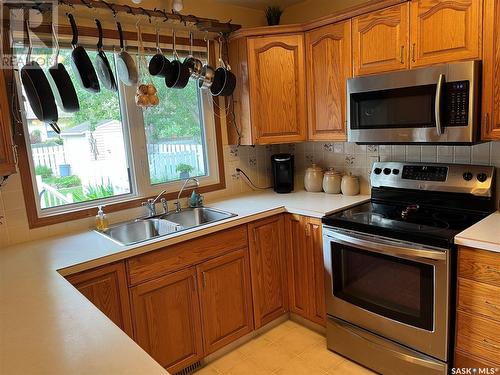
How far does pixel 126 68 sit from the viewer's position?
7.23 ft

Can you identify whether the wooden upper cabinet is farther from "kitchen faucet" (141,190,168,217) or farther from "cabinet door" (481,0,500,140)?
"cabinet door" (481,0,500,140)

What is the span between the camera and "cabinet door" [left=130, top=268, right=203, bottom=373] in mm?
1930

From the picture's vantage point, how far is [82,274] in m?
1.70

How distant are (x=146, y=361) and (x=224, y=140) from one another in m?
2.12

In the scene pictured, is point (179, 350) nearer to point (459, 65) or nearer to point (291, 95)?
point (291, 95)

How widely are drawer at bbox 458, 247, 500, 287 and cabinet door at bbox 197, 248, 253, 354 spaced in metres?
1.21

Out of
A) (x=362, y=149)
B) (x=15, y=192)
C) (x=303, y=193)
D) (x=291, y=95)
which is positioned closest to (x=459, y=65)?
(x=362, y=149)

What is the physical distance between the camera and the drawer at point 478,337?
64.7 inches

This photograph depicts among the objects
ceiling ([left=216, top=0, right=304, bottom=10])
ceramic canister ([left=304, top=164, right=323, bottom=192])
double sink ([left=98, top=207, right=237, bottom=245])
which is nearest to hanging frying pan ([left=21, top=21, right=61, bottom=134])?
double sink ([left=98, top=207, right=237, bottom=245])

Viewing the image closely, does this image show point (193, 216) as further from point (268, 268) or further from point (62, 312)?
point (62, 312)

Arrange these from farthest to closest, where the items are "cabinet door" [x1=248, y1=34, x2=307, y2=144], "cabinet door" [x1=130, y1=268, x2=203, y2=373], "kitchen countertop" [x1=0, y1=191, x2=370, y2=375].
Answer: "cabinet door" [x1=248, y1=34, x2=307, y2=144] < "cabinet door" [x1=130, y1=268, x2=203, y2=373] < "kitchen countertop" [x1=0, y1=191, x2=370, y2=375]

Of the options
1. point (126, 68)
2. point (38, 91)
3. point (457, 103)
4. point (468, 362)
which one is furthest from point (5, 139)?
point (468, 362)

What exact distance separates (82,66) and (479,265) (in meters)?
2.18

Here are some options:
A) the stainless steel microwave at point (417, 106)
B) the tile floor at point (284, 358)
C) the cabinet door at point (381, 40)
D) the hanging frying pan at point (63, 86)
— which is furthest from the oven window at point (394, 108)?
the hanging frying pan at point (63, 86)
